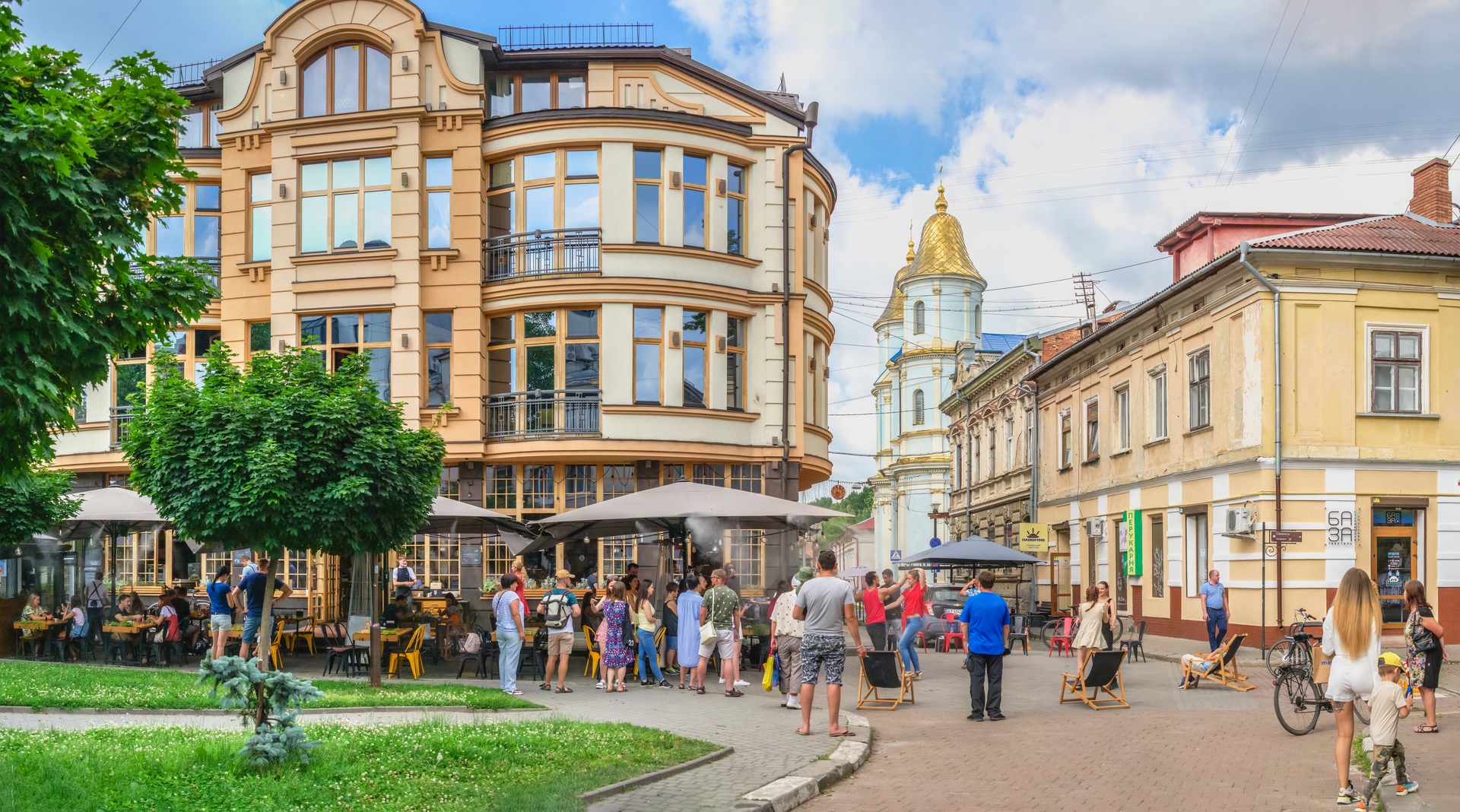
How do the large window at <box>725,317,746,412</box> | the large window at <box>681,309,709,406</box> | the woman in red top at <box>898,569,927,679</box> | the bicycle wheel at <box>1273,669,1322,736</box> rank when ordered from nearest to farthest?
1. the bicycle wheel at <box>1273,669,1322,736</box>
2. the woman in red top at <box>898,569,927,679</box>
3. the large window at <box>681,309,709,406</box>
4. the large window at <box>725,317,746,412</box>

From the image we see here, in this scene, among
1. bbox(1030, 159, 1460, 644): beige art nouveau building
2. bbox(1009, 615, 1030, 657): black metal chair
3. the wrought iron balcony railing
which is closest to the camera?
bbox(1030, 159, 1460, 644): beige art nouveau building

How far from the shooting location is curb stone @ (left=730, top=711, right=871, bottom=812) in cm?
952

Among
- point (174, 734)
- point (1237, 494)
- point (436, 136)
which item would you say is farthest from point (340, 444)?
point (1237, 494)

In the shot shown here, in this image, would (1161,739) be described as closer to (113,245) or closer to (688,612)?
(688,612)

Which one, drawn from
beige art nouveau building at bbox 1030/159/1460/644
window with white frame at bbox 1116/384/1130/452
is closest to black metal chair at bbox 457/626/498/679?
beige art nouveau building at bbox 1030/159/1460/644

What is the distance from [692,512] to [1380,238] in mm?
15998

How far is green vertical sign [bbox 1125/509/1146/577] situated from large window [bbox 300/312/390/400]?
17928 millimetres

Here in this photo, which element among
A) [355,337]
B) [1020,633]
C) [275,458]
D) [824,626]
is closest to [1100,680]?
[824,626]

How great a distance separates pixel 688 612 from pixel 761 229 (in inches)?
447

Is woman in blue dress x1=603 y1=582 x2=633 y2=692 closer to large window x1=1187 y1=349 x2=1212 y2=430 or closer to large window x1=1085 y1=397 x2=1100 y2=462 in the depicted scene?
large window x1=1187 y1=349 x2=1212 y2=430

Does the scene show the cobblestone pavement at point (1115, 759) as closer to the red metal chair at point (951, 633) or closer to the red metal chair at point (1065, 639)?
the red metal chair at point (1065, 639)

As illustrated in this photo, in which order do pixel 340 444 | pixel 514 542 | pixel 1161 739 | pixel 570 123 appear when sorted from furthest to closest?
1. pixel 570 123
2. pixel 514 542
3. pixel 340 444
4. pixel 1161 739

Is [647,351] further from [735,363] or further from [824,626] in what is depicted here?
[824,626]

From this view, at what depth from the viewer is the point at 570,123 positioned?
2648cm
